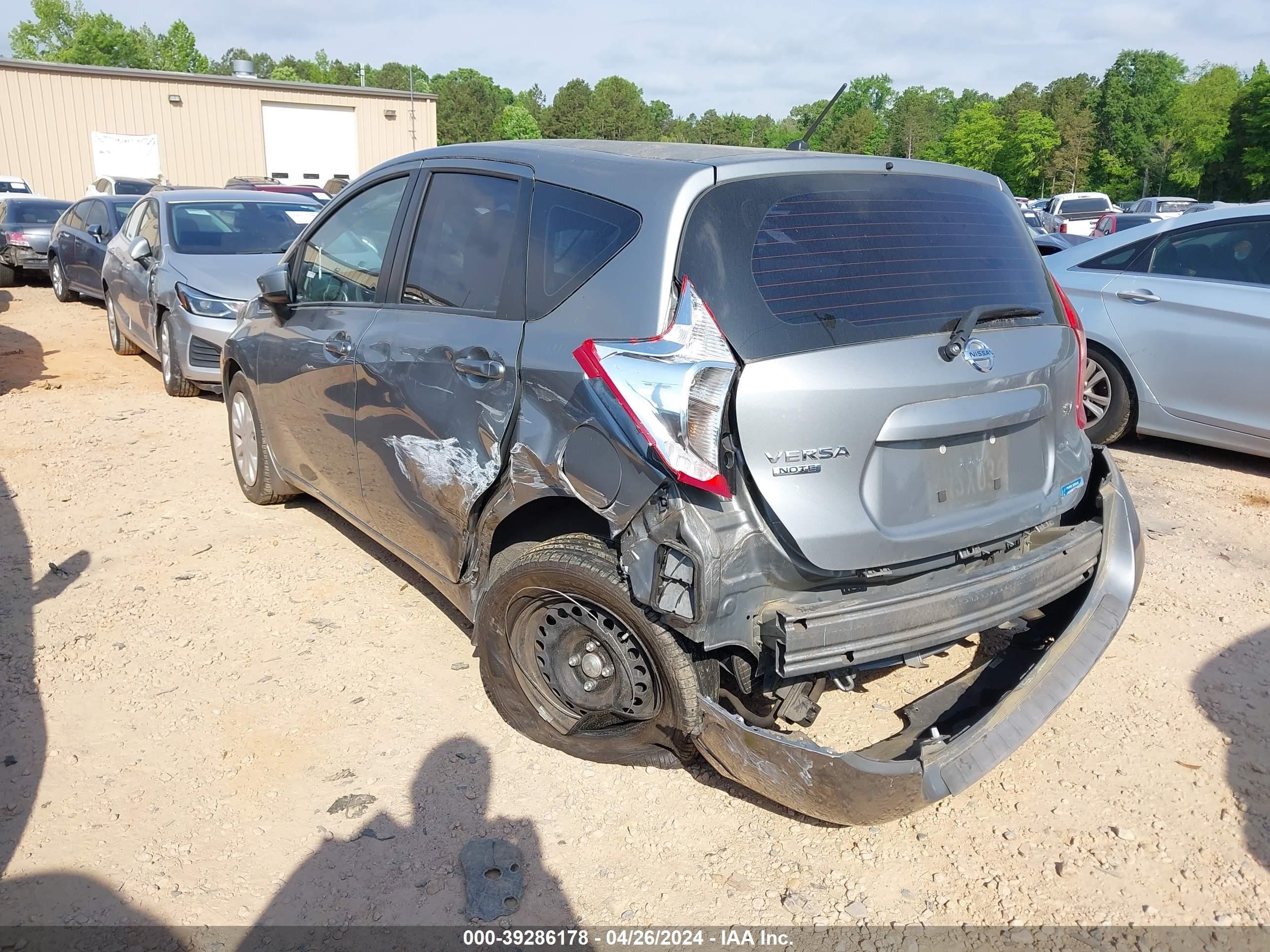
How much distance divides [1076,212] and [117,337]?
23.8 metres

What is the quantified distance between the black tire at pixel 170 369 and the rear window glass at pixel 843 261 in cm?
666

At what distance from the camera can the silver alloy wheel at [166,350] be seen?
8117 mm

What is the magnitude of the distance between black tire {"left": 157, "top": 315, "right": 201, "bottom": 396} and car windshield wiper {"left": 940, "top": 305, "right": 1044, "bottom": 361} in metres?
6.98

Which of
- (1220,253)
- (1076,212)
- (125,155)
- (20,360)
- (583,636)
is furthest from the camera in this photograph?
(125,155)

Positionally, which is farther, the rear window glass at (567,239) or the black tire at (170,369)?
the black tire at (170,369)

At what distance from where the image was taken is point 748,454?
2.48 m

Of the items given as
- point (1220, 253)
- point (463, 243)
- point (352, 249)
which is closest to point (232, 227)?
point (352, 249)

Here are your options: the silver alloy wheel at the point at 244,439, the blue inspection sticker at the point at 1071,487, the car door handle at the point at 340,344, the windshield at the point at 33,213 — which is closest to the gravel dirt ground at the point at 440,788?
the silver alloy wheel at the point at 244,439

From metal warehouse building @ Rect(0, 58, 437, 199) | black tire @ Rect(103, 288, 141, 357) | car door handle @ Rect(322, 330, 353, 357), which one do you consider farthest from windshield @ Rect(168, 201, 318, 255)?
metal warehouse building @ Rect(0, 58, 437, 199)

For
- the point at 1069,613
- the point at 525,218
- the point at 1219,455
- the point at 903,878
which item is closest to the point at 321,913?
the point at 903,878

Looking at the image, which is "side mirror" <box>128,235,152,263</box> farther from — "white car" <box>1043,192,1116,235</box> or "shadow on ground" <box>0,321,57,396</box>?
"white car" <box>1043,192,1116,235</box>

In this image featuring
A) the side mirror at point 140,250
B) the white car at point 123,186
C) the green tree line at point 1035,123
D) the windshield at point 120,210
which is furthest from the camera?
the green tree line at point 1035,123

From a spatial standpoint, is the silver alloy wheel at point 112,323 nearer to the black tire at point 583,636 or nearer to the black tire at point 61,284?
the black tire at point 61,284

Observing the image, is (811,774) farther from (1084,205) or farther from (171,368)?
(1084,205)
